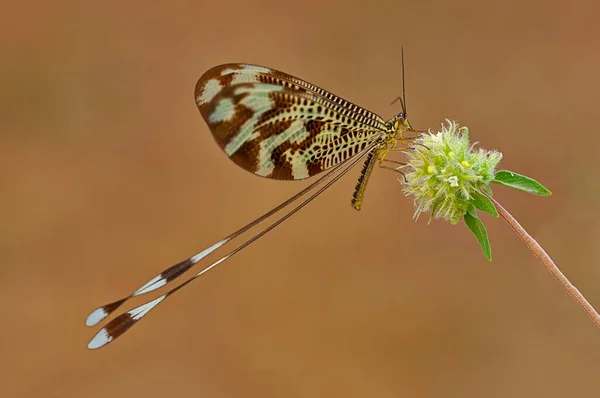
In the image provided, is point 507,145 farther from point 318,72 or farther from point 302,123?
point 302,123

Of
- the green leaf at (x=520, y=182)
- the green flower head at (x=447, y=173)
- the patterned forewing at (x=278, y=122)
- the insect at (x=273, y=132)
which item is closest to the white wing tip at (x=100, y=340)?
the insect at (x=273, y=132)

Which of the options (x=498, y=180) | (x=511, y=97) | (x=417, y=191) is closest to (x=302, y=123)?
(x=417, y=191)

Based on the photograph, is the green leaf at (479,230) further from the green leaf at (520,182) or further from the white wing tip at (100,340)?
the white wing tip at (100,340)

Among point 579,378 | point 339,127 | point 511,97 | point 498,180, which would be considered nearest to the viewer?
point 498,180

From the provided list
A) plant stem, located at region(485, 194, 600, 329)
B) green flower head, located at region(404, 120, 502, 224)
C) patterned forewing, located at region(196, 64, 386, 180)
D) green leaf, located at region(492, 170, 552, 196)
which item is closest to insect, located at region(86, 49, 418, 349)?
patterned forewing, located at region(196, 64, 386, 180)

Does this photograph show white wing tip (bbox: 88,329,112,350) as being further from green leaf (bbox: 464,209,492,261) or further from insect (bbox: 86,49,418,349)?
green leaf (bbox: 464,209,492,261)

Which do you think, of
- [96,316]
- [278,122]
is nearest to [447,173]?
[278,122]

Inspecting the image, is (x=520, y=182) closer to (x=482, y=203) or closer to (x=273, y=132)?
(x=482, y=203)
